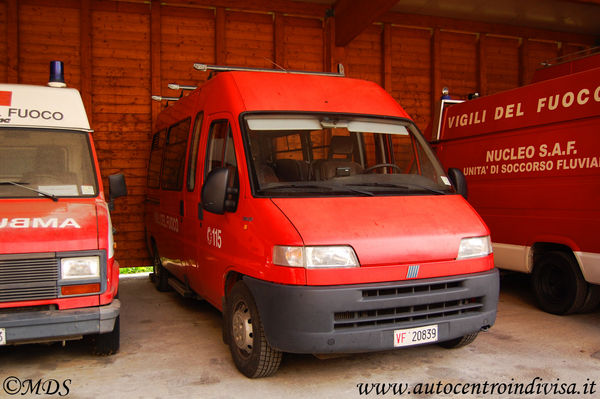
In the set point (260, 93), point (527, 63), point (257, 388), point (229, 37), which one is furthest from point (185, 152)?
point (527, 63)

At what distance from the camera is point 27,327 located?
13.1 feet

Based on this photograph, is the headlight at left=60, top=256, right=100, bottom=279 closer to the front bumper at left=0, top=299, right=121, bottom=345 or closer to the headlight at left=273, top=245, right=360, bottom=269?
the front bumper at left=0, top=299, right=121, bottom=345

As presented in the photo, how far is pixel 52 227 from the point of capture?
4215mm

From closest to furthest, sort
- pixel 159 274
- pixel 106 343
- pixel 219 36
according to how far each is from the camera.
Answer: pixel 106 343, pixel 159 274, pixel 219 36

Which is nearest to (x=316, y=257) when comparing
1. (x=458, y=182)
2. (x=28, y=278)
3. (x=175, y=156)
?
(x=458, y=182)

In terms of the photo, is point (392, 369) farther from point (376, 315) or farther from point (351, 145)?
point (351, 145)

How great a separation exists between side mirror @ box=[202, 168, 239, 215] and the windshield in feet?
0.77

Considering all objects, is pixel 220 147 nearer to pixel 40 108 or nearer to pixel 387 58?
pixel 40 108

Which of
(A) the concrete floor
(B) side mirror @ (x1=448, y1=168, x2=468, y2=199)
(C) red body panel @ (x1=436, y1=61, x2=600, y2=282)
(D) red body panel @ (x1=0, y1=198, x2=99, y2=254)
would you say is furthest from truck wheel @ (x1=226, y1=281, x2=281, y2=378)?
(C) red body panel @ (x1=436, y1=61, x2=600, y2=282)

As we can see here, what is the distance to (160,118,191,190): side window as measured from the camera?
6141mm

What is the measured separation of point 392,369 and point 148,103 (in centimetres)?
694

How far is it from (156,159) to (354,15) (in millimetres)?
4430

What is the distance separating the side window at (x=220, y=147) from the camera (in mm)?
4660

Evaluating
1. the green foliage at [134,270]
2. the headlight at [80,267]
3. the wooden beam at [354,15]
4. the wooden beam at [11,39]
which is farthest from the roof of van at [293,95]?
the green foliage at [134,270]
